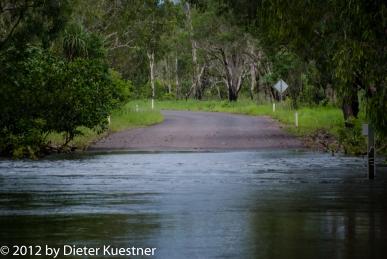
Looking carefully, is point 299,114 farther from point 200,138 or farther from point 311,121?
point 200,138

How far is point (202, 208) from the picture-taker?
1376 cm

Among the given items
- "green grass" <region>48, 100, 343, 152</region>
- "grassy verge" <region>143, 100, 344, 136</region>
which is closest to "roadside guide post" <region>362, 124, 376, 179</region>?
"grassy verge" <region>143, 100, 344, 136</region>

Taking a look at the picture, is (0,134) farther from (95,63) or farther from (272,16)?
(272,16)

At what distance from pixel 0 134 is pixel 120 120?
937 inches

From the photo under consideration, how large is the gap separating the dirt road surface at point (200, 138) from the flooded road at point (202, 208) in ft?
26.4

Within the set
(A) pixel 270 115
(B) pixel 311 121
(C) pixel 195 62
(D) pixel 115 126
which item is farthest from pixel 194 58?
(D) pixel 115 126

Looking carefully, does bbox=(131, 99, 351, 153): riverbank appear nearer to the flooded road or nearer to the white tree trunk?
the flooded road

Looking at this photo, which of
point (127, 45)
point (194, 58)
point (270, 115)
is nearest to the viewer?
point (270, 115)

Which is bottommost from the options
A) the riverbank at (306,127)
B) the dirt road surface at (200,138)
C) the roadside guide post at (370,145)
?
the dirt road surface at (200,138)

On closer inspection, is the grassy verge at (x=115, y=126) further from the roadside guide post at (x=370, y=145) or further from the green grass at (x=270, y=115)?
the roadside guide post at (x=370, y=145)

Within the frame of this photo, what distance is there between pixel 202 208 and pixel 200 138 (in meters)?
23.0

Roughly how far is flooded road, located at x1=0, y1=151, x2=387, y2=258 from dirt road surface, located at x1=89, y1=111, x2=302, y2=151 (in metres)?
8.06

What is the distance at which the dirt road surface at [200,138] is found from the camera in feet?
105

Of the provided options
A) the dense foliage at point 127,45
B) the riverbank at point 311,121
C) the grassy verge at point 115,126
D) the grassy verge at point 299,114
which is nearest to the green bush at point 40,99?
the dense foliage at point 127,45
